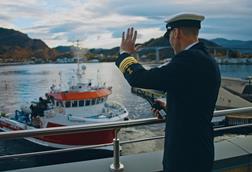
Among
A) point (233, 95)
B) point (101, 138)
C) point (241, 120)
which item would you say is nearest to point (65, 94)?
point (101, 138)

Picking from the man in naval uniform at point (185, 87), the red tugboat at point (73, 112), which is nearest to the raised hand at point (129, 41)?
the man in naval uniform at point (185, 87)

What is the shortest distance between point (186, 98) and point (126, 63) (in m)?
0.34

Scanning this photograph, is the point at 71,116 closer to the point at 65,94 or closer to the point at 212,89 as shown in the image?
the point at 65,94

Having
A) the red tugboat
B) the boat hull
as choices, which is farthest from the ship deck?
the red tugboat

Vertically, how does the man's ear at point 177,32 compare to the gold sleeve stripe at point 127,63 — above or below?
above

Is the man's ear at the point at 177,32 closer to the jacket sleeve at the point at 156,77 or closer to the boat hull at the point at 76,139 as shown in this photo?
the jacket sleeve at the point at 156,77

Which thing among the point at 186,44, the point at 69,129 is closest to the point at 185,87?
the point at 186,44

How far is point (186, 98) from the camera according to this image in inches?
63.7

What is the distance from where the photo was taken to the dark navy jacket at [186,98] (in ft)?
5.16

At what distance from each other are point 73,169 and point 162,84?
112 centimetres

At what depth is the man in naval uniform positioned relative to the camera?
1.58m

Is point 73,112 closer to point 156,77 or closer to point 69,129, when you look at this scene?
point 69,129

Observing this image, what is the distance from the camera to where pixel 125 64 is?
66.9 inches

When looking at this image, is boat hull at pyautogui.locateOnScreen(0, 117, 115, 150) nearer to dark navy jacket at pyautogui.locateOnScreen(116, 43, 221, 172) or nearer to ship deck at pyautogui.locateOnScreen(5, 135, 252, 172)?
ship deck at pyautogui.locateOnScreen(5, 135, 252, 172)
